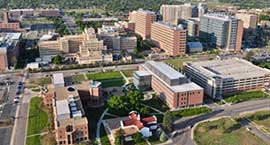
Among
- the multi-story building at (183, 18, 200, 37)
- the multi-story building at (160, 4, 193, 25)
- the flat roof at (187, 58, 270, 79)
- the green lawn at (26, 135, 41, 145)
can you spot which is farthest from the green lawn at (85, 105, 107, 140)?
the multi-story building at (160, 4, 193, 25)

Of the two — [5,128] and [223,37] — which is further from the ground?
[223,37]

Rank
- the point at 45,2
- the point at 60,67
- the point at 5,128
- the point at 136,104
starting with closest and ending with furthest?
1. the point at 5,128
2. the point at 136,104
3. the point at 60,67
4. the point at 45,2

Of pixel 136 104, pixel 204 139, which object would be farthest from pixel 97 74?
pixel 204 139

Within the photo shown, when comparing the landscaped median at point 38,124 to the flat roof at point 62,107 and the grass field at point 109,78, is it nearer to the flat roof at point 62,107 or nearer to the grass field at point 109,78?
the flat roof at point 62,107

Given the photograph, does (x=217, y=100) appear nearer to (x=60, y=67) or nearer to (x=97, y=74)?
(x=97, y=74)

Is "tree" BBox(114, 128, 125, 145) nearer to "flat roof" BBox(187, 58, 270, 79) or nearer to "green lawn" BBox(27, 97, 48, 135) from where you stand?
"green lawn" BBox(27, 97, 48, 135)

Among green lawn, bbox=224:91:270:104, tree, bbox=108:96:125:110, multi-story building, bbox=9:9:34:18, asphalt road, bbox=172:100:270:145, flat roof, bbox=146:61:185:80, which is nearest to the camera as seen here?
asphalt road, bbox=172:100:270:145

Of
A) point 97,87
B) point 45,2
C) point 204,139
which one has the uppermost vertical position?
point 45,2
